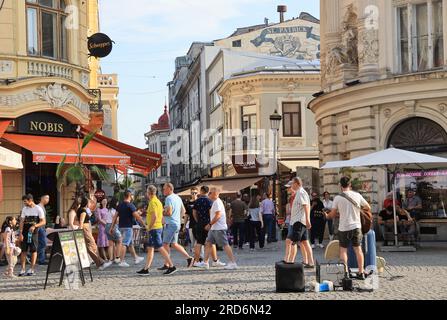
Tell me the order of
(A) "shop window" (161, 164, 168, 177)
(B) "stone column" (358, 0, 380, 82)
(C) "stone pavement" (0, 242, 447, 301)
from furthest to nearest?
(A) "shop window" (161, 164, 168, 177) → (B) "stone column" (358, 0, 380, 82) → (C) "stone pavement" (0, 242, 447, 301)

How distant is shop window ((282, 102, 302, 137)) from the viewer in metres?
50.2

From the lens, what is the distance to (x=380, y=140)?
29.1m

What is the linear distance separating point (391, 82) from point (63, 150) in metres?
10.6

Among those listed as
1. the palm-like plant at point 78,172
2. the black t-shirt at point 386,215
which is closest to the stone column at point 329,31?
the black t-shirt at point 386,215

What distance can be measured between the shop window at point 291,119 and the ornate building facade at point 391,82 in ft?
61.7

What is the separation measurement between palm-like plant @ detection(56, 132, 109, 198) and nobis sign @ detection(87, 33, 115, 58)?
3.70m

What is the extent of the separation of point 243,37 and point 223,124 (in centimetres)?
1080

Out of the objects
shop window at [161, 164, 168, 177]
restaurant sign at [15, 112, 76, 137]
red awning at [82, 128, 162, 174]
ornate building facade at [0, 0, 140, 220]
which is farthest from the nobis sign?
shop window at [161, 164, 168, 177]

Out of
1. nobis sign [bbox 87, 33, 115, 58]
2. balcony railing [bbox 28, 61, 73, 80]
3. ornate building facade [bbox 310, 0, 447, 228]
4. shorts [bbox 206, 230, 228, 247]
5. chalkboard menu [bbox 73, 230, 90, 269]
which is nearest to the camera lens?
chalkboard menu [bbox 73, 230, 90, 269]

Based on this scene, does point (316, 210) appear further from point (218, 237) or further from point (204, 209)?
point (218, 237)

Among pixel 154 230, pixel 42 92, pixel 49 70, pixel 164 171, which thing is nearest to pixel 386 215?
pixel 154 230

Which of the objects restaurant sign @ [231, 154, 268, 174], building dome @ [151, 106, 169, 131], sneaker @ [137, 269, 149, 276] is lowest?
sneaker @ [137, 269, 149, 276]

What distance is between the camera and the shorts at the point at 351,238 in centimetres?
1439

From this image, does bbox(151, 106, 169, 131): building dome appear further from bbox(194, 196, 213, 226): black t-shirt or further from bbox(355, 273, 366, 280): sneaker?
bbox(355, 273, 366, 280): sneaker
